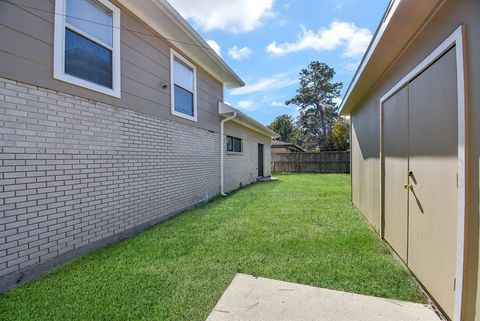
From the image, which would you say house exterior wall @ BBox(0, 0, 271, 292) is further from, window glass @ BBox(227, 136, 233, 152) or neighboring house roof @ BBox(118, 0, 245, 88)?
window glass @ BBox(227, 136, 233, 152)

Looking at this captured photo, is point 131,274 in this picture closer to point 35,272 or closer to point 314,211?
point 35,272

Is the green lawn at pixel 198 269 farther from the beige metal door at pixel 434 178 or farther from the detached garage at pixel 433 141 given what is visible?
the detached garage at pixel 433 141

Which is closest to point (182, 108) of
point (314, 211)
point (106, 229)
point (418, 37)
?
point (106, 229)

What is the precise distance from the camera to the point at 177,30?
5.44 metres

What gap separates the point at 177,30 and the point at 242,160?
21.5 feet

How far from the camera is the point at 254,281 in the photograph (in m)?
2.79

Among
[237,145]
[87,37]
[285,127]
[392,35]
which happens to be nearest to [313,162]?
[237,145]

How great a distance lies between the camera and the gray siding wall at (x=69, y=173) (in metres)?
2.71

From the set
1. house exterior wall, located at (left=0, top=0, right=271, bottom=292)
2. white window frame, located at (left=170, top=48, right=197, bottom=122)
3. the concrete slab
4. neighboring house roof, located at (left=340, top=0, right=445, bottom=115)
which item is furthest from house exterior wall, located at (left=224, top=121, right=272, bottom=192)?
the concrete slab

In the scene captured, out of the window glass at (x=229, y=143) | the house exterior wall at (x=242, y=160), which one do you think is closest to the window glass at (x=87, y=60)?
the house exterior wall at (x=242, y=160)

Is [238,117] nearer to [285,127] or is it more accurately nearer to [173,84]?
[173,84]

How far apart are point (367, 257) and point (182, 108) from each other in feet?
16.8

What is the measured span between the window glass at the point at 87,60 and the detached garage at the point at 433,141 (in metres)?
3.82

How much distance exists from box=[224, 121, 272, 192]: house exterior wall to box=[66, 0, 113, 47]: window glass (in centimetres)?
558
